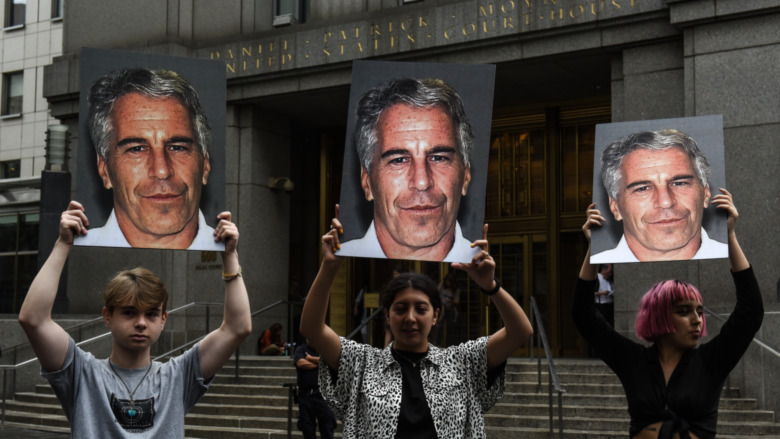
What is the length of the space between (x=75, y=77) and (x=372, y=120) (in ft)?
60.7

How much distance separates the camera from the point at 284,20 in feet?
66.8

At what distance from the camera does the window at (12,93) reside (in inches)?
1475

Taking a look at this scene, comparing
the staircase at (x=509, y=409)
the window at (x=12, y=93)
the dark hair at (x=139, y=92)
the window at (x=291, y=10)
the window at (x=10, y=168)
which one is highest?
the window at (x=12, y=93)

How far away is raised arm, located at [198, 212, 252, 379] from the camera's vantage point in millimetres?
3820

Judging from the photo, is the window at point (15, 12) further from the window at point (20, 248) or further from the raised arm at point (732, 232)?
the raised arm at point (732, 232)

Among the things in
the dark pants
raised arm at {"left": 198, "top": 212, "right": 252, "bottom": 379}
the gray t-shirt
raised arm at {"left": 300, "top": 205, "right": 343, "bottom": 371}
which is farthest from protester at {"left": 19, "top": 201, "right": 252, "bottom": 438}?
the dark pants

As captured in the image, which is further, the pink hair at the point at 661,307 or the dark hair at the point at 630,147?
the dark hair at the point at 630,147

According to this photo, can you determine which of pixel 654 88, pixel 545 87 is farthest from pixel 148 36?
pixel 654 88

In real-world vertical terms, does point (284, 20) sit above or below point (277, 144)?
above

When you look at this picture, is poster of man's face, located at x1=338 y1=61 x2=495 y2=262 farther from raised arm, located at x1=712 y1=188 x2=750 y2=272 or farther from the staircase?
the staircase

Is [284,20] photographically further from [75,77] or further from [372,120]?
[372,120]

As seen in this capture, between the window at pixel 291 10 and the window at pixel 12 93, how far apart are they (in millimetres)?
19991

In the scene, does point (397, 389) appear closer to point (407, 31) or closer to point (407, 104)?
point (407, 104)

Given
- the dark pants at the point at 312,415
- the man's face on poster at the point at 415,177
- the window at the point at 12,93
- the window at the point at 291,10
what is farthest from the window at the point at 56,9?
the man's face on poster at the point at 415,177
